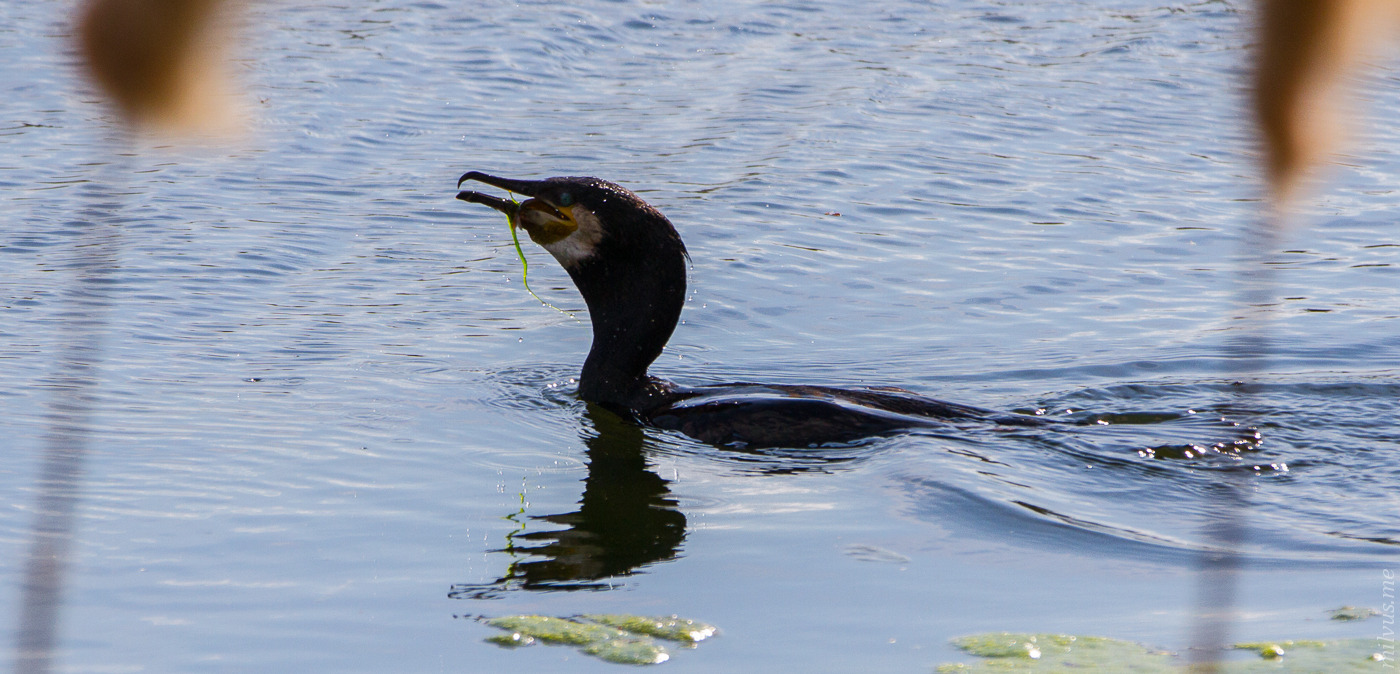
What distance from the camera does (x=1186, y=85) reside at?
45.3 ft

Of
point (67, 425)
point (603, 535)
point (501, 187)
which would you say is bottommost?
point (603, 535)

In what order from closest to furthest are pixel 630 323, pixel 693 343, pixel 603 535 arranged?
1. pixel 603 535
2. pixel 630 323
3. pixel 693 343

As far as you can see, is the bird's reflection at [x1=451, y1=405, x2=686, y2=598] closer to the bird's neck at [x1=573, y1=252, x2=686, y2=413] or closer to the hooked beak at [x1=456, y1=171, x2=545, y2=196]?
the bird's neck at [x1=573, y1=252, x2=686, y2=413]

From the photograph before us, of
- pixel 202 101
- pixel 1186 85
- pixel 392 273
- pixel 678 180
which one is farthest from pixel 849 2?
pixel 202 101

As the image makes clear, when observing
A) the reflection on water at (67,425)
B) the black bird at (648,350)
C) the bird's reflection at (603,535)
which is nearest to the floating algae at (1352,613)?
the bird's reflection at (603,535)

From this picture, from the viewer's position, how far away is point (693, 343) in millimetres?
7754

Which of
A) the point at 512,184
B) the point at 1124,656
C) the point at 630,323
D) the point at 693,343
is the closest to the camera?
the point at 1124,656

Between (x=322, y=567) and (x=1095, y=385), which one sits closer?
(x=322, y=567)

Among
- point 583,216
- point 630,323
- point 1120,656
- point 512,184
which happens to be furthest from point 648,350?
point 1120,656

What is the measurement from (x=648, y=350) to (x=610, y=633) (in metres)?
2.69

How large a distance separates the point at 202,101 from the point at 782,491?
3.95 m

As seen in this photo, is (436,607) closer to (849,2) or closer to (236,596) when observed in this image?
(236,596)

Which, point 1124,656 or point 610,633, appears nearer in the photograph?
point 1124,656

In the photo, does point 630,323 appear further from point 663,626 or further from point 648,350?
point 663,626
